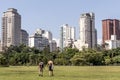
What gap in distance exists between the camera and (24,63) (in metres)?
132

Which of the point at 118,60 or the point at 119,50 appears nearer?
the point at 118,60

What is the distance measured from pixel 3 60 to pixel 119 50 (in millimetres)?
55637

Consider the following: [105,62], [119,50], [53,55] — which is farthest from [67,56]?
[119,50]

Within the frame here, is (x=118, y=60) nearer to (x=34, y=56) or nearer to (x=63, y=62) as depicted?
(x=63, y=62)

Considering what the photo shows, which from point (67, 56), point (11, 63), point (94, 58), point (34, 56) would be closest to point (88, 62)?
point (94, 58)

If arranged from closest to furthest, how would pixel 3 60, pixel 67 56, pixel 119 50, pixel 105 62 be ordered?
1. pixel 3 60
2. pixel 105 62
3. pixel 67 56
4. pixel 119 50

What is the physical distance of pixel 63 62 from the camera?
127 m

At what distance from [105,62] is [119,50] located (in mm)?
24192

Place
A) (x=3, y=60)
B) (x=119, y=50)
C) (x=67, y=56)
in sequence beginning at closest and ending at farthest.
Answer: (x=3, y=60), (x=67, y=56), (x=119, y=50)

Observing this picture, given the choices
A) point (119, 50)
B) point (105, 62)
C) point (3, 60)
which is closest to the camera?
point (3, 60)

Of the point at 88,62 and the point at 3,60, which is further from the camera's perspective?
the point at 88,62

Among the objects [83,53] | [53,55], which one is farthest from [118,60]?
[53,55]

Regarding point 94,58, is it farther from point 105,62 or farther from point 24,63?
point 24,63

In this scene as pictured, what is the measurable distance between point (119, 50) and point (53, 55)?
29.5 metres
